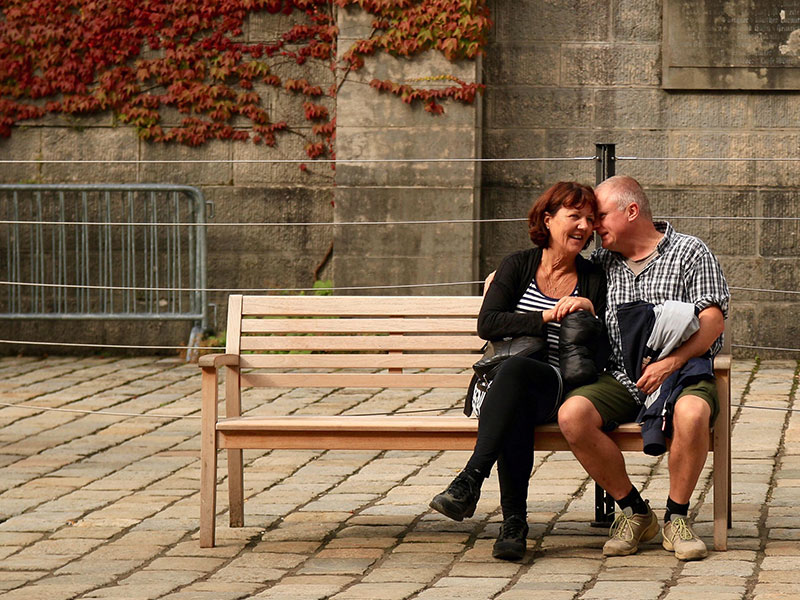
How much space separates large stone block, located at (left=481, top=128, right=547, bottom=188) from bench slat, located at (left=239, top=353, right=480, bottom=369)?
15.8 ft

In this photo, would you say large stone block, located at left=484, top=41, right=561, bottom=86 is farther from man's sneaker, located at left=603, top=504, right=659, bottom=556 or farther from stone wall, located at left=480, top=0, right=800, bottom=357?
man's sneaker, located at left=603, top=504, right=659, bottom=556

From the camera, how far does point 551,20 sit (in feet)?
33.2

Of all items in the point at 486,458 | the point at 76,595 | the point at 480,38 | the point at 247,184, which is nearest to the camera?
the point at 76,595

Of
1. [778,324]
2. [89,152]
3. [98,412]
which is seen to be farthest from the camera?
[89,152]

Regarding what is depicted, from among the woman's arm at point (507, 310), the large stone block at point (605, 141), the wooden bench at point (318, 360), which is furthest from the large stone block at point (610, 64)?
the woman's arm at point (507, 310)

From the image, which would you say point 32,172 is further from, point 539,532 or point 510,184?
point 539,532

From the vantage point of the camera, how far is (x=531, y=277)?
5.23 m

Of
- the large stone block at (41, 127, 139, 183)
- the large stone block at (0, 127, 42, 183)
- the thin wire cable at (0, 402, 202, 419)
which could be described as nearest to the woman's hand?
the thin wire cable at (0, 402, 202, 419)

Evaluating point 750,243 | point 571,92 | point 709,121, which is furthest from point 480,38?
point 750,243

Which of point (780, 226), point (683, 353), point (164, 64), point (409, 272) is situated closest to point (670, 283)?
point (683, 353)

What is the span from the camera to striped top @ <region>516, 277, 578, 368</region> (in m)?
5.12

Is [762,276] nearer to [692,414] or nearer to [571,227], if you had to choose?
[571,227]

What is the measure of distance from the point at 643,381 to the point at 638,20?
5.61m

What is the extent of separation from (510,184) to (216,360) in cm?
541
